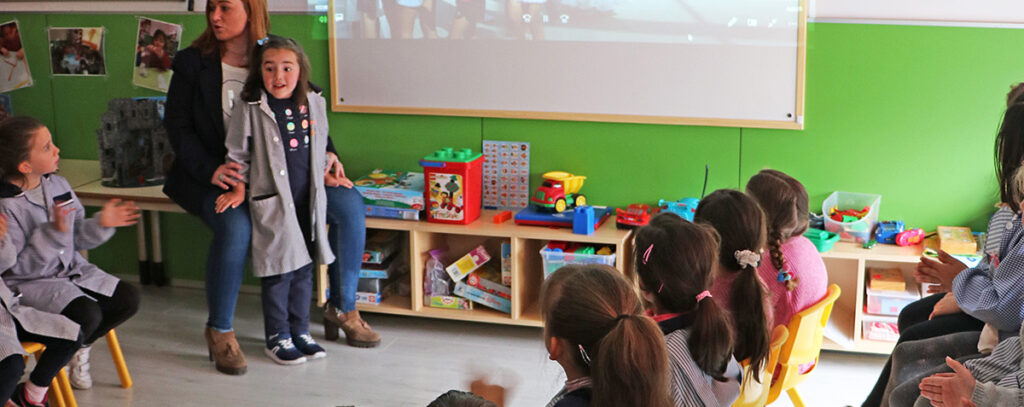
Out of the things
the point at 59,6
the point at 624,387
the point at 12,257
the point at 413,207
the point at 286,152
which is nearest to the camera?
the point at 624,387

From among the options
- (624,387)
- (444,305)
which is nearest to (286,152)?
(444,305)

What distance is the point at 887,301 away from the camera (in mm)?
3330

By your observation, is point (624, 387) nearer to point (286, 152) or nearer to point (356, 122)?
point (286, 152)

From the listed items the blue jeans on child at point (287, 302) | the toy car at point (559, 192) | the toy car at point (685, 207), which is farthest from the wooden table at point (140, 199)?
the toy car at point (685, 207)

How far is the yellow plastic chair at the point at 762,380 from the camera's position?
7.30ft

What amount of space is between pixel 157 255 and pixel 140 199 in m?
0.58

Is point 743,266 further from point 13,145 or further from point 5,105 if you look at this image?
point 5,105

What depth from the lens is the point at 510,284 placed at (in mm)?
3633

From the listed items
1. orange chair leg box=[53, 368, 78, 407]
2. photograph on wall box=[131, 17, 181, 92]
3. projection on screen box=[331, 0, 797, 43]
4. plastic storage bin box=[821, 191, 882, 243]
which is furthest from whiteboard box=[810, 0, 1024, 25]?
orange chair leg box=[53, 368, 78, 407]

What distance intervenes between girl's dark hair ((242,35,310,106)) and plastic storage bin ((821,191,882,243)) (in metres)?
1.83

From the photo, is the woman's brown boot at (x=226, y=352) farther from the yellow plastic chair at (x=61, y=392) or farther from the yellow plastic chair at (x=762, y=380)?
the yellow plastic chair at (x=762, y=380)

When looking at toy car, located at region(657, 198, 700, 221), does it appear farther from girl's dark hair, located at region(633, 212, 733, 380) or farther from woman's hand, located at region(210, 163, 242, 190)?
woman's hand, located at region(210, 163, 242, 190)

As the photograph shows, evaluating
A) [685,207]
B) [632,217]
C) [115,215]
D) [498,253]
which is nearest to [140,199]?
[115,215]

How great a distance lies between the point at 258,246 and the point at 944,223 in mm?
2341
